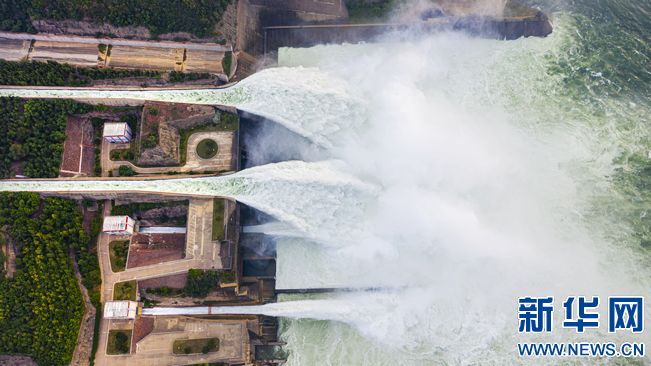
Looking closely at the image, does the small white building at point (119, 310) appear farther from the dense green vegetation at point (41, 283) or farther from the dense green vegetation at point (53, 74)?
the dense green vegetation at point (53, 74)

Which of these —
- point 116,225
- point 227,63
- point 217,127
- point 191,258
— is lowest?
point 191,258

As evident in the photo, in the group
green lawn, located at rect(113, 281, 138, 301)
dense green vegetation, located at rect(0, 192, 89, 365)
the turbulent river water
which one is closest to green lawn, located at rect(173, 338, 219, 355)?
the turbulent river water

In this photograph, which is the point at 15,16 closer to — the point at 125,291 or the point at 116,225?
the point at 116,225

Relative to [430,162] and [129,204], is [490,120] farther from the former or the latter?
[129,204]

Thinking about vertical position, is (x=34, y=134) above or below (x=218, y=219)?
above

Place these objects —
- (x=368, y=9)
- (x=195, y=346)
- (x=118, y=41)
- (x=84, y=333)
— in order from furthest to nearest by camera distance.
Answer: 1. (x=368, y=9)
2. (x=118, y=41)
3. (x=195, y=346)
4. (x=84, y=333)

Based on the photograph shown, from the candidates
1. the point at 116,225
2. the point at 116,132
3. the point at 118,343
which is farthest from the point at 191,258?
the point at 116,132

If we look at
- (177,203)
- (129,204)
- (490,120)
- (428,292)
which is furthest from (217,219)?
(490,120)
